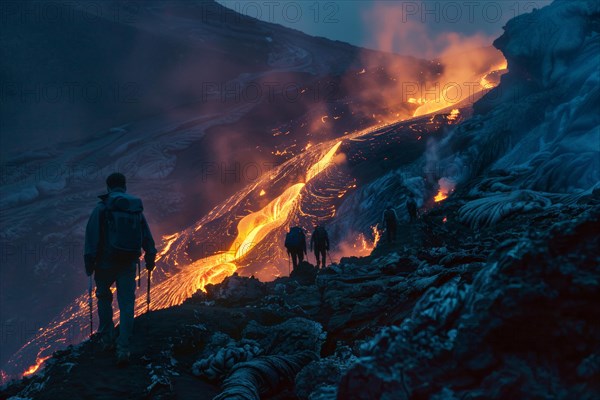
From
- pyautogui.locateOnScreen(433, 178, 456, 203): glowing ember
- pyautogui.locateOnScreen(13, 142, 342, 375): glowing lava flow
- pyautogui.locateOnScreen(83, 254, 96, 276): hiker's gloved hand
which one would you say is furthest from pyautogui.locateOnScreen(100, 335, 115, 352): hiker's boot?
pyautogui.locateOnScreen(433, 178, 456, 203): glowing ember

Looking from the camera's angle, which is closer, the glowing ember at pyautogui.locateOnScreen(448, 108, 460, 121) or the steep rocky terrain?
the steep rocky terrain

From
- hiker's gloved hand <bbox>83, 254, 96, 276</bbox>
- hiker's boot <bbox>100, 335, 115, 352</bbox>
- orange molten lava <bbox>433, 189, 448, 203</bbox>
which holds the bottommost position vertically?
orange molten lava <bbox>433, 189, 448, 203</bbox>

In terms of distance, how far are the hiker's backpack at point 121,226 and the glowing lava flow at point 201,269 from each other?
1990 centimetres

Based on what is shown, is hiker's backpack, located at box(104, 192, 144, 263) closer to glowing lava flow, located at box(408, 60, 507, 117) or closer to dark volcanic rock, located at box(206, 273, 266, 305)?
dark volcanic rock, located at box(206, 273, 266, 305)

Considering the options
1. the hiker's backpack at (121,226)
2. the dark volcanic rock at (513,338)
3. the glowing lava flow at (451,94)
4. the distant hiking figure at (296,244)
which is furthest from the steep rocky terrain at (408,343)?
the glowing lava flow at (451,94)

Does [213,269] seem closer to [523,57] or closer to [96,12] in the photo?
[523,57]

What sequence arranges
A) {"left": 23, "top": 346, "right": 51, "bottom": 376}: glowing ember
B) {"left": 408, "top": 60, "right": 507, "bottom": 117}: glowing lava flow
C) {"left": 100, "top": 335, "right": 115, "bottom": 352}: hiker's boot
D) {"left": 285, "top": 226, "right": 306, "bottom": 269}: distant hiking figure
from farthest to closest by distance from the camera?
{"left": 408, "top": 60, "right": 507, "bottom": 117}: glowing lava flow → {"left": 23, "top": 346, "right": 51, "bottom": 376}: glowing ember → {"left": 285, "top": 226, "right": 306, "bottom": 269}: distant hiking figure → {"left": 100, "top": 335, "right": 115, "bottom": 352}: hiker's boot

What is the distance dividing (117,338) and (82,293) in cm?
2984

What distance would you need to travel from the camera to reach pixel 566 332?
2.61m

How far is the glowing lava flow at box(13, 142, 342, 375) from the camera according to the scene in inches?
1089

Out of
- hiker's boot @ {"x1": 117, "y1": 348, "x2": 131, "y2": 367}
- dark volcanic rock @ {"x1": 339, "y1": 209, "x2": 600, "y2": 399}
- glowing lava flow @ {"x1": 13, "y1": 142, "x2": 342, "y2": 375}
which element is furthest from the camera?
glowing lava flow @ {"x1": 13, "y1": 142, "x2": 342, "y2": 375}

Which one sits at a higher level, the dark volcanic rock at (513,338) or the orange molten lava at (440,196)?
the dark volcanic rock at (513,338)

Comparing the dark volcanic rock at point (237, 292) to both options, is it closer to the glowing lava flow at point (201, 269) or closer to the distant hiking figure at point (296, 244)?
the distant hiking figure at point (296, 244)

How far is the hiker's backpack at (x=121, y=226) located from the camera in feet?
20.5
